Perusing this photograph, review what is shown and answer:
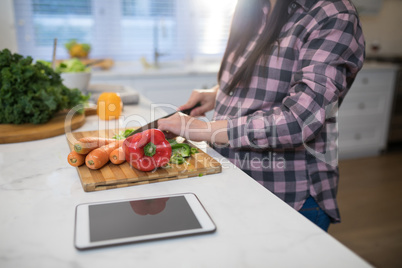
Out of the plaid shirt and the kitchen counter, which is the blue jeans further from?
the kitchen counter

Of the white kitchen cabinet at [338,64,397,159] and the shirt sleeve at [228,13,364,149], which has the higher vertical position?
the shirt sleeve at [228,13,364,149]

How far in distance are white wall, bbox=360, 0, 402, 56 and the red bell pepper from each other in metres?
3.56

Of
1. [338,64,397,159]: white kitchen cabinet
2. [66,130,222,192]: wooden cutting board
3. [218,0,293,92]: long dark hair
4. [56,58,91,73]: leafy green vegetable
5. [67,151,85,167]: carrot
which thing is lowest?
[338,64,397,159]: white kitchen cabinet

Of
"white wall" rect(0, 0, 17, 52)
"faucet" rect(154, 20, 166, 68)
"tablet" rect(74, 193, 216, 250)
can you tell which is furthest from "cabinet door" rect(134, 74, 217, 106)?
"tablet" rect(74, 193, 216, 250)

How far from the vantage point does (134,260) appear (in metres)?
0.57

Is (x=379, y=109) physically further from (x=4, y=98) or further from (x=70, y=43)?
(x=4, y=98)

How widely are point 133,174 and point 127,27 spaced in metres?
2.69

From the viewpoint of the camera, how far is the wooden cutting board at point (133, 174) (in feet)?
2.71

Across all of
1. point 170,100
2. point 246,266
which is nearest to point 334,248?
point 246,266

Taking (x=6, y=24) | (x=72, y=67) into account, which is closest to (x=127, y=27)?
(x=6, y=24)

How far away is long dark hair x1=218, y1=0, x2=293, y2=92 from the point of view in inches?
41.1

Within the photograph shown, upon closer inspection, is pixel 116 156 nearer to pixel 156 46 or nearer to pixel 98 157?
pixel 98 157

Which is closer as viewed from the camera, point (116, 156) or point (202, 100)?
point (116, 156)

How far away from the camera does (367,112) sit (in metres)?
3.44
